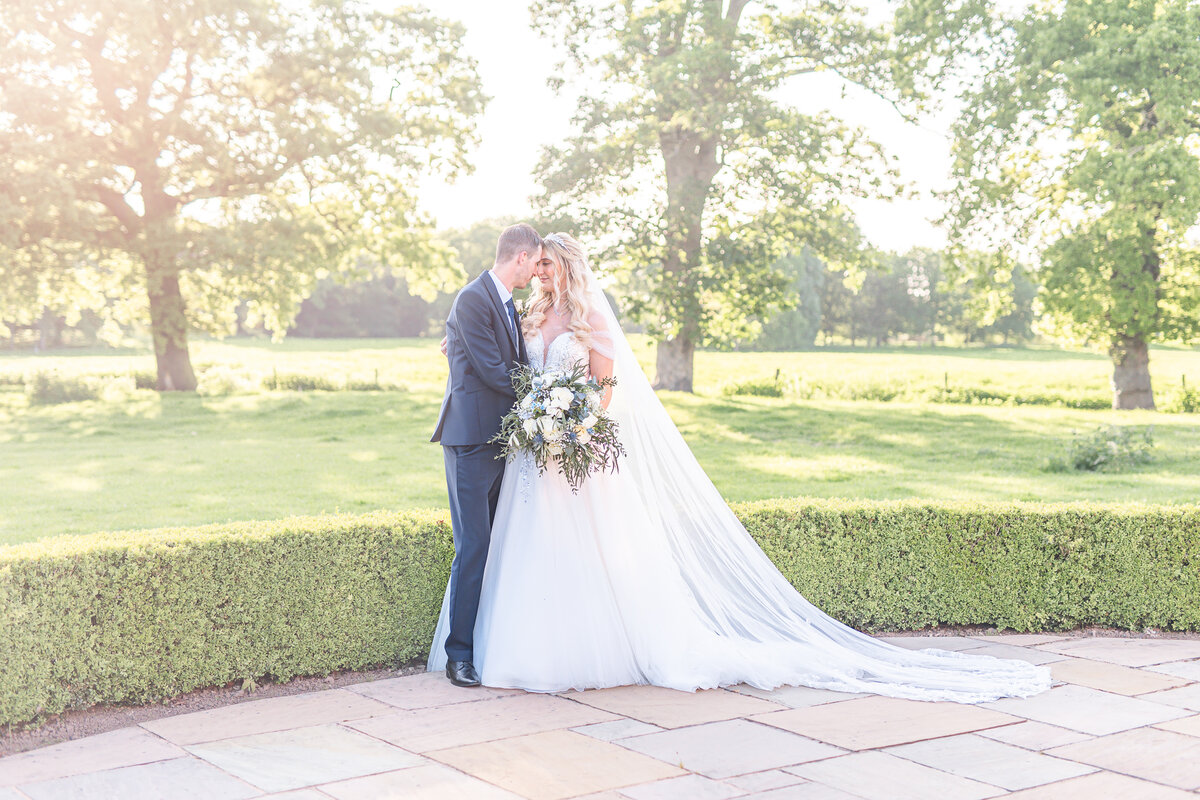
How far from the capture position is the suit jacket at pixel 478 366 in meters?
5.23

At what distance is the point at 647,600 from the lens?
17.5 feet

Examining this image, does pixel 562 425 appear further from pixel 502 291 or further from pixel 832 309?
pixel 832 309

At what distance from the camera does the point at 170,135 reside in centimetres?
2183

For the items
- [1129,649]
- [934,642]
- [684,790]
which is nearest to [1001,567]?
[934,642]

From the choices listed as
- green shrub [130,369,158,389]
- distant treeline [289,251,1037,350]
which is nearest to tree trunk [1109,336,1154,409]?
green shrub [130,369,158,389]

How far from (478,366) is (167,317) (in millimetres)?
21347

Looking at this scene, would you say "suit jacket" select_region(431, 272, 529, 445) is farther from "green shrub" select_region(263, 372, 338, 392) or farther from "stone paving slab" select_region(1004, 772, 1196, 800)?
"green shrub" select_region(263, 372, 338, 392)

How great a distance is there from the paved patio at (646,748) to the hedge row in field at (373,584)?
405 millimetres

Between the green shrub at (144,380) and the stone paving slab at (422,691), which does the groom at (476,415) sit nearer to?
the stone paving slab at (422,691)

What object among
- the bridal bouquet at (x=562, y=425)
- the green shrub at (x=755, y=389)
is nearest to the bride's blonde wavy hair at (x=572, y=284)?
the bridal bouquet at (x=562, y=425)

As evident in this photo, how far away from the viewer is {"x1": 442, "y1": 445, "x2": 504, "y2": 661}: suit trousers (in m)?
5.32

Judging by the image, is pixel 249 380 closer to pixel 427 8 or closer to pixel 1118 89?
pixel 427 8

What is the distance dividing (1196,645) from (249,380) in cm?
2438

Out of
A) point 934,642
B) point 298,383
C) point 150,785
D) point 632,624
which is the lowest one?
point 934,642
